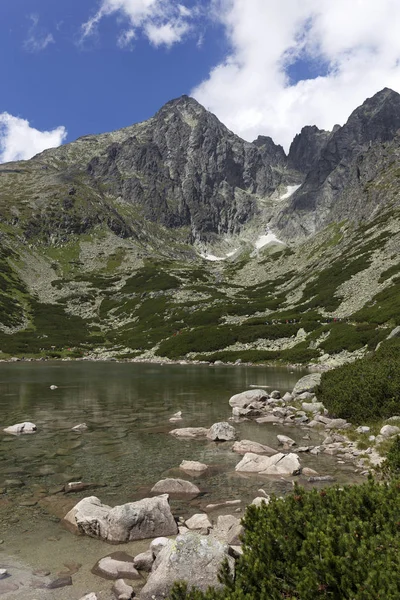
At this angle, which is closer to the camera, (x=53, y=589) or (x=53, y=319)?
(x=53, y=589)

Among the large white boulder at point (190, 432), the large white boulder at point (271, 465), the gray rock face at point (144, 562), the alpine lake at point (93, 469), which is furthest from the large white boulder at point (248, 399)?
the gray rock face at point (144, 562)

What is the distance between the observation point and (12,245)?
18462 centimetres

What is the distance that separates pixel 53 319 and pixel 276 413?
107 meters

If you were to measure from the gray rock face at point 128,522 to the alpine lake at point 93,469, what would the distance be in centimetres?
30

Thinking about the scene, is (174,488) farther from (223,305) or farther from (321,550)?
(223,305)

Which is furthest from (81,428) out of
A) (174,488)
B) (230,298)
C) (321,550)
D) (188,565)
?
(230,298)

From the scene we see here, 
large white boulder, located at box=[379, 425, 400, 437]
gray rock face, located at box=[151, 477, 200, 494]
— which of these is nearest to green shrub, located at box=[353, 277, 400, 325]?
large white boulder, located at box=[379, 425, 400, 437]

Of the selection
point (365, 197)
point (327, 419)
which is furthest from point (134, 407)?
point (365, 197)

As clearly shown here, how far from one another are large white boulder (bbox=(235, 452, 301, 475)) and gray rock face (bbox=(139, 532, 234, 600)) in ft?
26.8

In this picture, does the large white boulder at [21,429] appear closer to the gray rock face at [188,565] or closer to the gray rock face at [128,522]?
the gray rock face at [128,522]

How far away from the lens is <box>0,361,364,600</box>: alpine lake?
8727 millimetres

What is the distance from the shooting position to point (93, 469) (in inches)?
604

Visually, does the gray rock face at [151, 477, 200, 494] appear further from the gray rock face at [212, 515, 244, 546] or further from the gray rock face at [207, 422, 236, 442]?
the gray rock face at [207, 422, 236, 442]

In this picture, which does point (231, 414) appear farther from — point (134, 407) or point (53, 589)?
point (53, 589)
